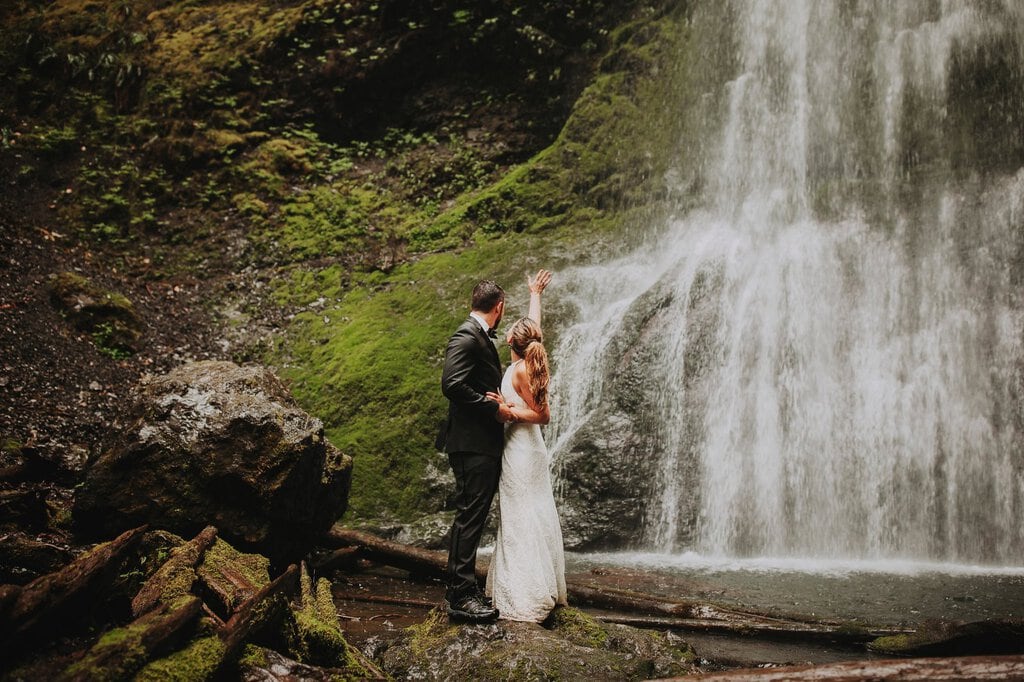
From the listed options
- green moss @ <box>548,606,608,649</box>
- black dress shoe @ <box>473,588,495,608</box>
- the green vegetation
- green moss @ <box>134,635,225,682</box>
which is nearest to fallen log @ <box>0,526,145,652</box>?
green moss @ <box>134,635,225,682</box>

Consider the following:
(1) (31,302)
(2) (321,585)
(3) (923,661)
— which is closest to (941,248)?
(3) (923,661)

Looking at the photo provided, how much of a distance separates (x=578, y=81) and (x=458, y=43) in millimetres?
3410

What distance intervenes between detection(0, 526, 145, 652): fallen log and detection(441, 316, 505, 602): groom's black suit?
6.75ft

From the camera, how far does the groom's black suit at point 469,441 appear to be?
4.59 meters

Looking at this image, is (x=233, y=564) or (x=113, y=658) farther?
(x=233, y=564)

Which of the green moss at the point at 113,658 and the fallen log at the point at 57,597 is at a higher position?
the fallen log at the point at 57,597

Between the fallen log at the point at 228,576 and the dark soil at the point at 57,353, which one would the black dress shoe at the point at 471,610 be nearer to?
the fallen log at the point at 228,576

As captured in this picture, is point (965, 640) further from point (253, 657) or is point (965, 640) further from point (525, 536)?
point (253, 657)

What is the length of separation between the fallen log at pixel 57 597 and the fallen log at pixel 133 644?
0.24 m

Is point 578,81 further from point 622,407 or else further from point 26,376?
point 26,376

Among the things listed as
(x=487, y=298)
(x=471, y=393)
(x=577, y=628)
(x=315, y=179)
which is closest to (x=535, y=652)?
(x=577, y=628)

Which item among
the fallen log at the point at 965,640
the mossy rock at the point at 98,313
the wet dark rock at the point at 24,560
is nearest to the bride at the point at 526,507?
the fallen log at the point at 965,640

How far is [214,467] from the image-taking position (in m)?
5.64

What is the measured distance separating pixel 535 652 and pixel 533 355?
1.90 metres
